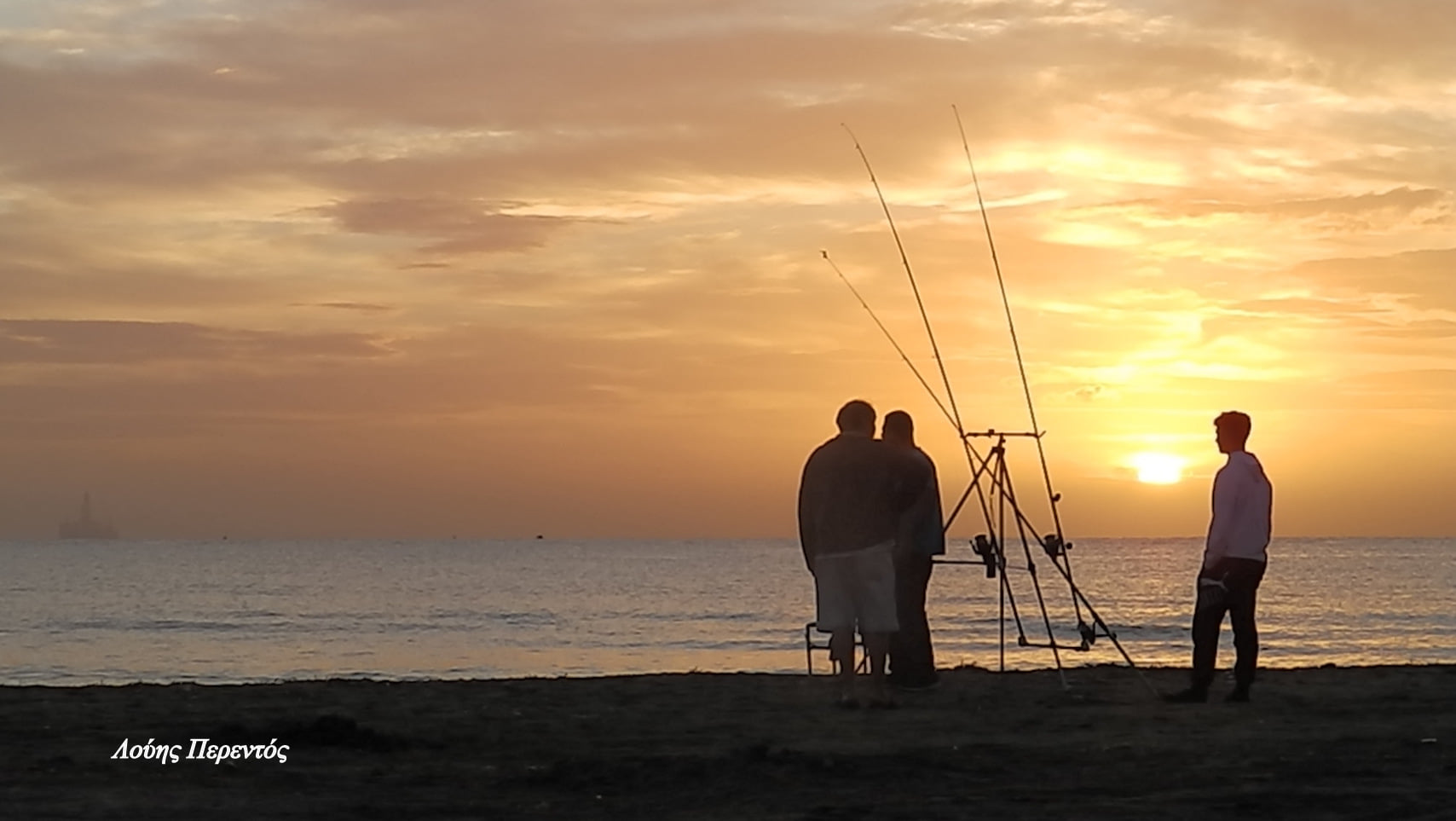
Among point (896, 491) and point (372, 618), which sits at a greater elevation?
point (896, 491)

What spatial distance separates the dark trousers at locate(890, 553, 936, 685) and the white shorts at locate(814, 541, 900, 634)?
1.18 metres

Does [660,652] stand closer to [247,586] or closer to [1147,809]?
[1147,809]

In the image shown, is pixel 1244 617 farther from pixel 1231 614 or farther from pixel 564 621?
pixel 564 621

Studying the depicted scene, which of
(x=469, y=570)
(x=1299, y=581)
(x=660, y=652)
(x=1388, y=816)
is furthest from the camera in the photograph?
(x=469, y=570)

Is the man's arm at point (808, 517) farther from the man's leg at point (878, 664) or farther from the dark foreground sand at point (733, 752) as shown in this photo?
the dark foreground sand at point (733, 752)

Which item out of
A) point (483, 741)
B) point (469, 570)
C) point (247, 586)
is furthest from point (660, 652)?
point (469, 570)

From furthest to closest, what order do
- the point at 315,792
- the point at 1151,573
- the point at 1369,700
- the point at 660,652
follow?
1. the point at 1151,573
2. the point at 660,652
3. the point at 1369,700
4. the point at 315,792

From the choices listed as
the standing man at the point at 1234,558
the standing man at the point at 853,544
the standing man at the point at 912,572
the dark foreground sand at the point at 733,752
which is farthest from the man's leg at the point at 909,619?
the standing man at the point at 1234,558

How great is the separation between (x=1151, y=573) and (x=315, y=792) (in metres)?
80.6

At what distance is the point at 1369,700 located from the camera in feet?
32.8

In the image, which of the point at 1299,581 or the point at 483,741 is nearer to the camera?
the point at 483,741

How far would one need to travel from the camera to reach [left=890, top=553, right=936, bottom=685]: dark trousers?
36.1ft

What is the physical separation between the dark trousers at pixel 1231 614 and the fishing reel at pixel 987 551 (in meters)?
1.50

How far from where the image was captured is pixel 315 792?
22.1 ft
